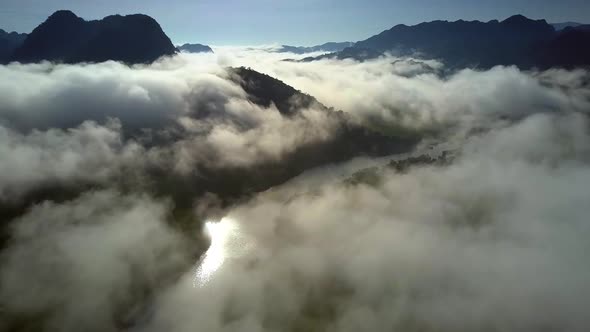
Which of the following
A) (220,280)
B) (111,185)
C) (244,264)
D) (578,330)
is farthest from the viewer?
(111,185)

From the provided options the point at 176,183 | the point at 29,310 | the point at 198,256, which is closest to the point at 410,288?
the point at 198,256

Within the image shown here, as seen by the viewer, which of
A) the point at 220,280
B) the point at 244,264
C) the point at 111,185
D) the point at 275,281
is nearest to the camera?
the point at 275,281

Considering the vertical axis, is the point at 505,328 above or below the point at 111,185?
below

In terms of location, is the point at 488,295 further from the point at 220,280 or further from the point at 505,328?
the point at 220,280

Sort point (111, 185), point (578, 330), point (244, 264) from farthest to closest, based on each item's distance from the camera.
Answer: point (111, 185), point (244, 264), point (578, 330)

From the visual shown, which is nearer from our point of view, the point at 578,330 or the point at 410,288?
the point at 578,330

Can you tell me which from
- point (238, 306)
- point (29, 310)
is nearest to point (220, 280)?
point (238, 306)

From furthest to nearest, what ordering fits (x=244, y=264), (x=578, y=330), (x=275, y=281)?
(x=244, y=264)
(x=275, y=281)
(x=578, y=330)

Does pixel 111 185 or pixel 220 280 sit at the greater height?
pixel 111 185

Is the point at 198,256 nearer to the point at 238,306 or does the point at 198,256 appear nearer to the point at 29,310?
the point at 238,306
